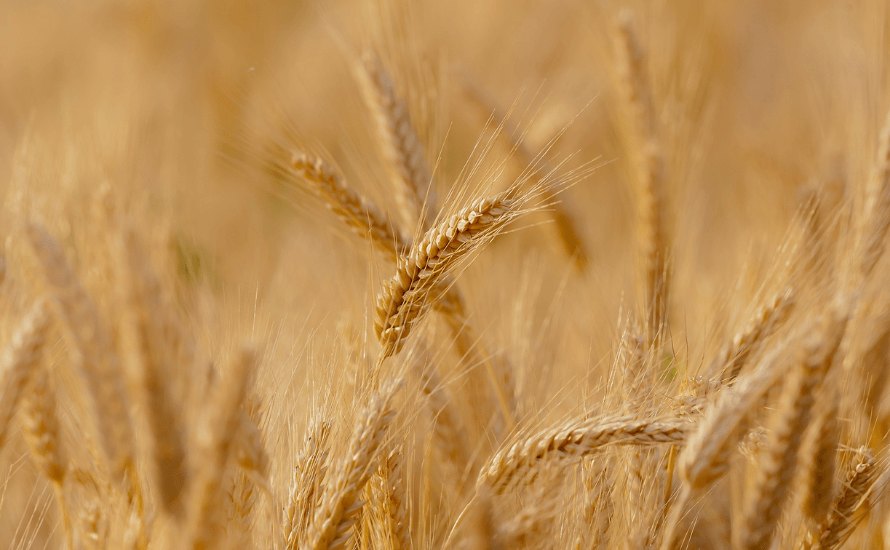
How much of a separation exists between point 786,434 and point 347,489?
73cm

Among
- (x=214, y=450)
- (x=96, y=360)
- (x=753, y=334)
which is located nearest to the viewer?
(x=214, y=450)

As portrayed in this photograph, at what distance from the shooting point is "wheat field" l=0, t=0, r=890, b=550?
95cm

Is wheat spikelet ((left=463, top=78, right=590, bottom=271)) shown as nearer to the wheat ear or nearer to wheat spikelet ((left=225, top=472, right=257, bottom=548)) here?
wheat spikelet ((left=225, top=472, right=257, bottom=548))

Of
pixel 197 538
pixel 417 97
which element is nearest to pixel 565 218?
pixel 417 97

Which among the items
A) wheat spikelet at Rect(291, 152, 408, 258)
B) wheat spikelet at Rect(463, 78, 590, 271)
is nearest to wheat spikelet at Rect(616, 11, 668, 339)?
wheat spikelet at Rect(463, 78, 590, 271)

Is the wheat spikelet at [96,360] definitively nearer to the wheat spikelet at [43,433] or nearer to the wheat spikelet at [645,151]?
the wheat spikelet at [43,433]

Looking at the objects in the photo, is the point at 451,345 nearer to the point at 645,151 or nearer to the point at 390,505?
the point at 390,505

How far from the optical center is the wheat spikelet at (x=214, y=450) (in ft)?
2.58

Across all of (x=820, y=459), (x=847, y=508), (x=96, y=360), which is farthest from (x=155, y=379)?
(x=847, y=508)

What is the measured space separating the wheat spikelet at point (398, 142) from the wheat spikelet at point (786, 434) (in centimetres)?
84

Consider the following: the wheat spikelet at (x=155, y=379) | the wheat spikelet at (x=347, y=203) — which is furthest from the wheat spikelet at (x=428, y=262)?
the wheat spikelet at (x=155, y=379)

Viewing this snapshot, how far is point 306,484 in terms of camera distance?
1.14m

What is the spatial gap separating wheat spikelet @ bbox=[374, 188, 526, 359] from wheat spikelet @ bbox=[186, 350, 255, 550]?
39 cm

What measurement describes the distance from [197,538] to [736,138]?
3.11 metres
